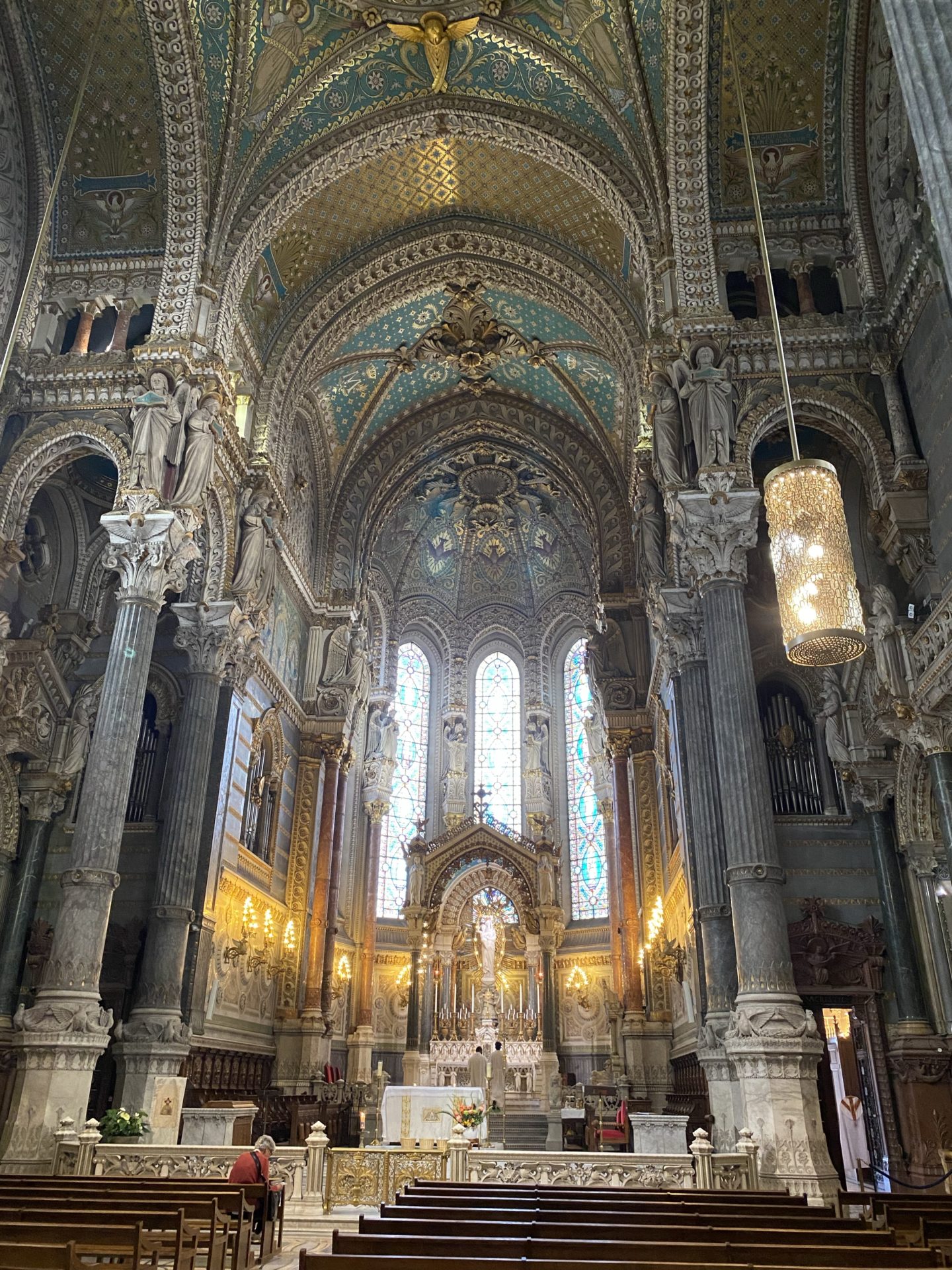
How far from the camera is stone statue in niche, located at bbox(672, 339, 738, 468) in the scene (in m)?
14.5

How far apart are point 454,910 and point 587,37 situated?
73.7 feet

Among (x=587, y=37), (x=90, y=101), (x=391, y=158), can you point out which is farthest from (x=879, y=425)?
(x=90, y=101)

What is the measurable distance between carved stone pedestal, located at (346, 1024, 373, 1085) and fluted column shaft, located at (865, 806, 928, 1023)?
15816mm

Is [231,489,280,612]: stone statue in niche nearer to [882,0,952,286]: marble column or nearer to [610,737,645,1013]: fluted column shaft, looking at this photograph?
[610,737,645,1013]: fluted column shaft

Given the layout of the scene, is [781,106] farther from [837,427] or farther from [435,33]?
[435,33]

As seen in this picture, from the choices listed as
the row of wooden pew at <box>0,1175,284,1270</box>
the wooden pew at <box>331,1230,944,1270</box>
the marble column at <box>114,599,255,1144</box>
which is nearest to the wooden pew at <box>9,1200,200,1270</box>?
the row of wooden pew at <box>0,1175,284,1270</box>

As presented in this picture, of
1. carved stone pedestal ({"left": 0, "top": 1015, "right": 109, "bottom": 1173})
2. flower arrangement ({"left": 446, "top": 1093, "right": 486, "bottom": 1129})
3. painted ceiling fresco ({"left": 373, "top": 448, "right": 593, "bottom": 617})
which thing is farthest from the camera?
painted ceiling fresco ({"left": 373, "top": 448, "right": 593, "bottom": 617})

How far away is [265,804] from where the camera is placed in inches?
838

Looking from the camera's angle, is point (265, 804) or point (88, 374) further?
point (265, 804)

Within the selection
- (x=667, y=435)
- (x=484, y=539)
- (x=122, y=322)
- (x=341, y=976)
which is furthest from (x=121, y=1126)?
(x=484, y=539)

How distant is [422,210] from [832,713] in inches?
551

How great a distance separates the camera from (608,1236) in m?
5.70

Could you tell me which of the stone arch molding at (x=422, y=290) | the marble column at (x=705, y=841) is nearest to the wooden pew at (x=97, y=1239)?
the marble column at (x=705, y=841)

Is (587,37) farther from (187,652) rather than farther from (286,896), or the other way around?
(286,896)
